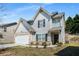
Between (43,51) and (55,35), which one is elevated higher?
(55,35)

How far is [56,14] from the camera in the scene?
14.5ft

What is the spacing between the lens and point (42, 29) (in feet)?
14.8

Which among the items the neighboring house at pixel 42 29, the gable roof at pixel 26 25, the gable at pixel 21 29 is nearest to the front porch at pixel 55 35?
the neighboring house at pixel 42 29

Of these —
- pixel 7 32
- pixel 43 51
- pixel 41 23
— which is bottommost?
pixel 43 51

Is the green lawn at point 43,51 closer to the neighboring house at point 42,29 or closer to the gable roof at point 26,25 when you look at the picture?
the neighboring house at point 42,29

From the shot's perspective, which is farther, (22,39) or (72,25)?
(22,39)

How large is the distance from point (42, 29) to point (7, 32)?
0.51 metres

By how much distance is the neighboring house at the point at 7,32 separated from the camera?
446cm

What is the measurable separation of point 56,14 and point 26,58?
0.76 m

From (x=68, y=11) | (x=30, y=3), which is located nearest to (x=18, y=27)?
(x=30, y=3)

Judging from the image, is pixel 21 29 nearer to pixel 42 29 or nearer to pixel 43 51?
pixel 42 29

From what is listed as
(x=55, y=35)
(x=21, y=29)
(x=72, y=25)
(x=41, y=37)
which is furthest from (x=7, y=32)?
(x=72, y=25)

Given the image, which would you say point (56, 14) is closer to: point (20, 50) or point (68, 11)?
point (68, 11)

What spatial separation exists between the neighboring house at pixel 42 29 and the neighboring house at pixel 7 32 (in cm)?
6
